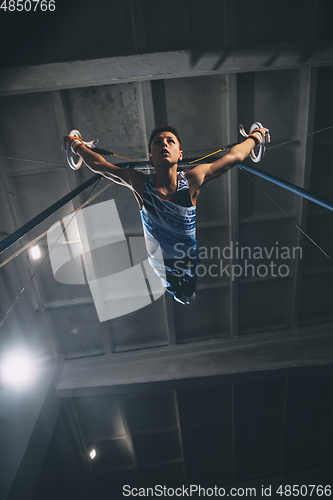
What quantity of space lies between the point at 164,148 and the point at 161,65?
10.7 ft

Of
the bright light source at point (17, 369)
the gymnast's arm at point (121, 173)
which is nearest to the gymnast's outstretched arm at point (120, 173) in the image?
the gymnast's arm at point (121, 173)

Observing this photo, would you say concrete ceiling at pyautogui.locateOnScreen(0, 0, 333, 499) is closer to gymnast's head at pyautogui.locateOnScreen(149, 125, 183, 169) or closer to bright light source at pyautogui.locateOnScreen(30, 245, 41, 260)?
bright light source at pyautogui.locateOnScreen(30, 245, 41, 260)

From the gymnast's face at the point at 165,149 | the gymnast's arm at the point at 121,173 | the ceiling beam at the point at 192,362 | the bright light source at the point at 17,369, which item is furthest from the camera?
the ceiling beam at the point at 192,362

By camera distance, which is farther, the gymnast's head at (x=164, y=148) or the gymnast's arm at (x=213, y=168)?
the gymnast's arm at (x=213, y=168)

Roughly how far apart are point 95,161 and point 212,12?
4.46m

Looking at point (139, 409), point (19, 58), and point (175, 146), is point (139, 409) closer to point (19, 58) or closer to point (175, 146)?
point (175, 146)

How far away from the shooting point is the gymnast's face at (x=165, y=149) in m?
2.77

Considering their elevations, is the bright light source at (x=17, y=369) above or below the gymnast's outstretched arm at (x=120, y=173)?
below

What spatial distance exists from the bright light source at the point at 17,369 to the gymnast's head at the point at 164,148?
6393mm

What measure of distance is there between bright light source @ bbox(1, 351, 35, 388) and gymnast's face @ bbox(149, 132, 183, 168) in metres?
6.39

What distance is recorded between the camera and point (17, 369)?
6.71 meters

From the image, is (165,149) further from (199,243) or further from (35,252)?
(35,252)

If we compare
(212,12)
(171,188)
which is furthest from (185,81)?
(171,188)

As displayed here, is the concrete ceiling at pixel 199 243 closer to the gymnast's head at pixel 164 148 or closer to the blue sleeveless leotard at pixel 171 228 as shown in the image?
the gymnast's head at pixel 164 148
